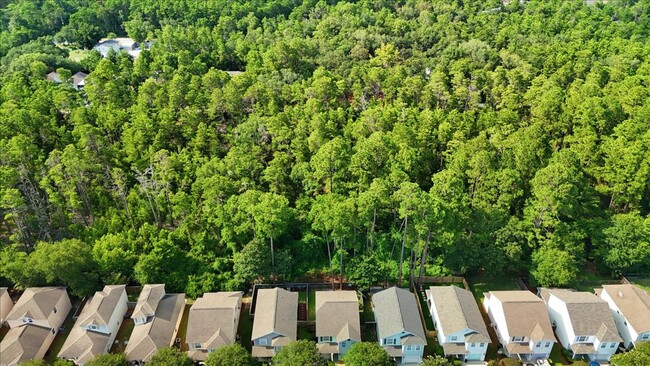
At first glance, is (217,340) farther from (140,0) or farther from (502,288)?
(140,0)

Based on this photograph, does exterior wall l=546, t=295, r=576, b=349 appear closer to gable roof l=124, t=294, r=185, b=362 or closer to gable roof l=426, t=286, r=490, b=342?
gable roof l=426, t=286, r=490, b=342

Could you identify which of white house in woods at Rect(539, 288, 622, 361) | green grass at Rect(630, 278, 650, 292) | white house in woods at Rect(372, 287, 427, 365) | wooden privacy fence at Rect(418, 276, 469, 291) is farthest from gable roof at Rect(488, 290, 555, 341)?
green grass at Rect(630, 278, 650, 292)

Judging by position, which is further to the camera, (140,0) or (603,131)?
(140,0)

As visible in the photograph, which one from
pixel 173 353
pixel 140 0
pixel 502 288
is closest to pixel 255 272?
pixel 173 353

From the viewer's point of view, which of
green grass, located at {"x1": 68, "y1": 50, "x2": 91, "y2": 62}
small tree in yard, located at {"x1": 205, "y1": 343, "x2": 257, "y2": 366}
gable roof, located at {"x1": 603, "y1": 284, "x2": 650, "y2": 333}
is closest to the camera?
small tree in yard, located at {"x1": 205, "y1": 343, "x2": 257, "y2": 366}

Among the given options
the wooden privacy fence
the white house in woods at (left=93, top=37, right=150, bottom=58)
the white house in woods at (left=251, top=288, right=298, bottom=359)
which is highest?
the white house in woods at (left=93, top=37, right=150, bottom=58)

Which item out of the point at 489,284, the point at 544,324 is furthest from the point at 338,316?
the point at 489,284
